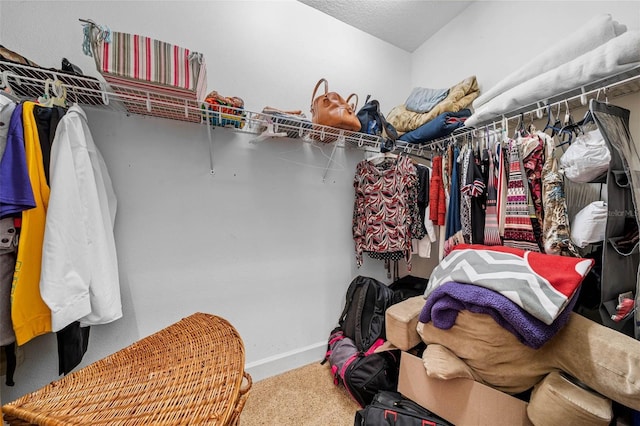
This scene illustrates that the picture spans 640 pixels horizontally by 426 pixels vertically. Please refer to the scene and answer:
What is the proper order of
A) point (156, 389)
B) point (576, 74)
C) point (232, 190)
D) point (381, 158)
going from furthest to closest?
1. point (381, 158)
2. point (232, 190)
3. point (576, 74)
4. point (156, 389)

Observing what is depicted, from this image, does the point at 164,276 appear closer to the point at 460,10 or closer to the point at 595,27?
the point at 595,27

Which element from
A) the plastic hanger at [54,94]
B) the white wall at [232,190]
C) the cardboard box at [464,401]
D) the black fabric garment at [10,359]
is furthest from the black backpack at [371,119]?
the black fabric garment at [10,359]

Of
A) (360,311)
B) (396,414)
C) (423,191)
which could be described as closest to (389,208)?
(423,191)

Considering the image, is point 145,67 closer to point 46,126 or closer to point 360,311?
point 46,126

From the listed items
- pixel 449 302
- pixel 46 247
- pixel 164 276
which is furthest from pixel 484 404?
pixel 46 247

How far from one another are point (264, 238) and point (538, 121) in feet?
5.88

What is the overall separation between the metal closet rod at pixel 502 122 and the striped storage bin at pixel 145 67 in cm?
146

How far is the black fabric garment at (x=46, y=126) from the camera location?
89cm

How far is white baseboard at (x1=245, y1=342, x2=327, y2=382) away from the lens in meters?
1.53

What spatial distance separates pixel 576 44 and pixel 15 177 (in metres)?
2.33

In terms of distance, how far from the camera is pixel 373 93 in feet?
6.64

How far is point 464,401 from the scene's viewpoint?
0.97 metres

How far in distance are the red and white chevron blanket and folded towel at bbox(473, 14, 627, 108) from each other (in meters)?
0.94

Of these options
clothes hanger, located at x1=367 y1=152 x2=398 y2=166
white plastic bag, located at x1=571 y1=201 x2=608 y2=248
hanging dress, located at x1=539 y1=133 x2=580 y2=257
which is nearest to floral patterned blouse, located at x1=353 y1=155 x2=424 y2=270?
clothes hanger, located at x1=367 y1=152 x2=398 y2=166
